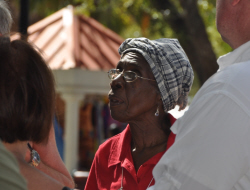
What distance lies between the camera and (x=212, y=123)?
1258mm

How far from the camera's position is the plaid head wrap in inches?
98.7

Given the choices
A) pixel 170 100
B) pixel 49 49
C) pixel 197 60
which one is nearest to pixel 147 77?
pixel 170 100

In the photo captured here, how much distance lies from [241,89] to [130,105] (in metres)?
1.28

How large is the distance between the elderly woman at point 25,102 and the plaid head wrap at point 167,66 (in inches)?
42.7

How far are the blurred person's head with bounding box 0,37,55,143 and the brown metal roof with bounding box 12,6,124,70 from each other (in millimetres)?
6405

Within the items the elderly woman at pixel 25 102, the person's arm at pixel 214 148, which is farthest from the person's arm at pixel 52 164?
the person's arm at pixel 214 148

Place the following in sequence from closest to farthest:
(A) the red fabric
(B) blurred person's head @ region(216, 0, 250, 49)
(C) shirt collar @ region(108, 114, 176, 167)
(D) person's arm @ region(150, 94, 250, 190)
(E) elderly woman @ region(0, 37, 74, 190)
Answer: (D) person's arm @ region(150, 94, 250, 190) < (E) elderly woman @ region(0, 37, 74, 190) < (B) blurred person's head @ region(216, 0, 250, 49) < (A) the red fabric < (C) shirt collar @ region(108, 114, 176, 167)

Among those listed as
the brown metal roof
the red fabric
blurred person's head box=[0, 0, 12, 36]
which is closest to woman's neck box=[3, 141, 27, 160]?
the red fabric

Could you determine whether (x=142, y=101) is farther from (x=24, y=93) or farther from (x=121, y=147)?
(x=24, y=93)

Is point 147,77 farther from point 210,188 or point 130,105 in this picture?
point 210,188

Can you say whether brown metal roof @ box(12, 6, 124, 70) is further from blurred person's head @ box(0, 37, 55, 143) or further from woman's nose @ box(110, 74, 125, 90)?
blurred person's head @ box(0, 37, 55, 143)

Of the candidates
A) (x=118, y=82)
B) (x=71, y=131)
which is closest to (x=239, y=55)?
(x=118, y=82)

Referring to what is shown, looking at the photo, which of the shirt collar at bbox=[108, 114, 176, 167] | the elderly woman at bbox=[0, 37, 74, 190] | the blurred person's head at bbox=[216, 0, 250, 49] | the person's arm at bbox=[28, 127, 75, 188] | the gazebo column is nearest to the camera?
the elderly woman at bbox=[0, 37, 74, 190]

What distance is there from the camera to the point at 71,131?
8.38 m
